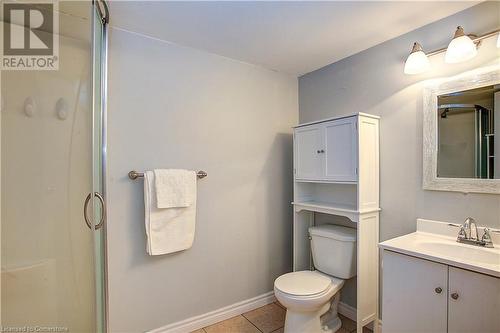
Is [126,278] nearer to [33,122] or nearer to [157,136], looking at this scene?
[157,136]

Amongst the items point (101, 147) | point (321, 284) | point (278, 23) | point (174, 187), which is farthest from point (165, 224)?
point (278, 23)

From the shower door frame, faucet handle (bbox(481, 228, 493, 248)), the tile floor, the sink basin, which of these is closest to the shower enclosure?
the shower door frame

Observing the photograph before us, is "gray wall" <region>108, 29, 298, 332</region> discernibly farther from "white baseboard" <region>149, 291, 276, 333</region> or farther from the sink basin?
the sink basin

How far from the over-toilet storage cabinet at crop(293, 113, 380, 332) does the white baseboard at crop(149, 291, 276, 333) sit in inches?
34.3

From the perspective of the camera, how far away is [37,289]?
1.41m

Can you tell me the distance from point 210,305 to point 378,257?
1.35 m

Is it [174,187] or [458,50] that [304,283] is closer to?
[174,187]

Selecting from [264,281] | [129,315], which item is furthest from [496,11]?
[129,315]

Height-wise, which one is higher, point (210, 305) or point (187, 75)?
point (187, 75)

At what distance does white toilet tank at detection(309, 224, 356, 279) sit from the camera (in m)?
1.89

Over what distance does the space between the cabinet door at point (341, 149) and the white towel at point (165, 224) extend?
1.06 metres

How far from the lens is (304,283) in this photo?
71.2 inches

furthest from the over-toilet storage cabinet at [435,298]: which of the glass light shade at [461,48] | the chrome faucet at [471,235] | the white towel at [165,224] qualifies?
the white towel at [165,224]

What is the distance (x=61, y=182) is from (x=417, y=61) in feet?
7.43
